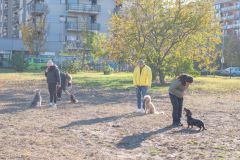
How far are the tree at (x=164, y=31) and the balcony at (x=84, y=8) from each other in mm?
38599

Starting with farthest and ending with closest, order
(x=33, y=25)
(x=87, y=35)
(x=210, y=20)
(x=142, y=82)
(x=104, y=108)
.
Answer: (x=33, y=25)
(x=87, y=35)
(x=210, y=20)
(x=104, y=108)
(x=142, y=82)

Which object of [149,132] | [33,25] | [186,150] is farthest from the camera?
[33,25]

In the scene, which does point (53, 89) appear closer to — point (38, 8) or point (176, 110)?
point (176, 110)

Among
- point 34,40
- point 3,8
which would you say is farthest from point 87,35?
point 3,8

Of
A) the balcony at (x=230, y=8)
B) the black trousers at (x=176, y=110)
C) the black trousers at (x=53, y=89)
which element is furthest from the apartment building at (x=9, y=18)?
the black trousers at (x=176, y=110)

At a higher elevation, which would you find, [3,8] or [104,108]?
[3,8]

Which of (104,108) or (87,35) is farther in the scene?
(87,35)

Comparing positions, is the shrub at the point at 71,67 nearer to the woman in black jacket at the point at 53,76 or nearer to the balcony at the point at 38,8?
the balcony at the point at 38,8

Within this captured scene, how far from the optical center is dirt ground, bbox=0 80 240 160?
8781 millimetres

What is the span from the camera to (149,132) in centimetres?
1148

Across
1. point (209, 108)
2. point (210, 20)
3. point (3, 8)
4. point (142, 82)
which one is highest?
point (3, 8)

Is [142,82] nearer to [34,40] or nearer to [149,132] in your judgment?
[149,132]

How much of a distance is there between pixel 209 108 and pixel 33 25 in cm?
4918

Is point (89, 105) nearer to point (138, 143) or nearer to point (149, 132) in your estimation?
point (149, 132)
